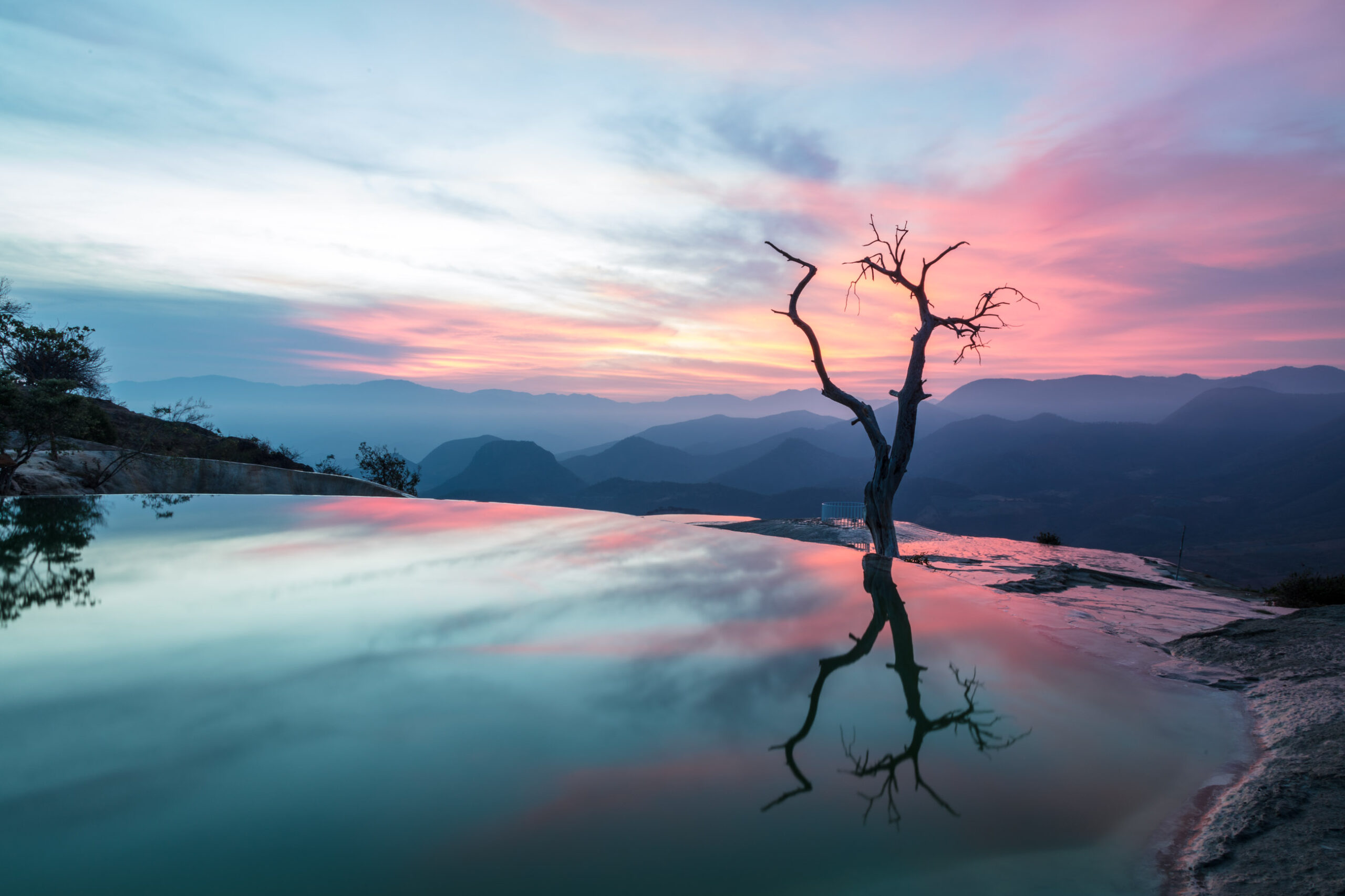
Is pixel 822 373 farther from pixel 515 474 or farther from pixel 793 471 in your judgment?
pixel 793 471

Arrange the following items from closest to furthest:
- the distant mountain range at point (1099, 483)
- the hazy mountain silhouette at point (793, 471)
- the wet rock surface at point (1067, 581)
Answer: the wet rock surface at point (1067, 581) → the distant mountain range at point (1099, 483) → the hazy mountain silhouette at point (793, 471)

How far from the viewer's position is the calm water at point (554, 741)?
96.3 inches

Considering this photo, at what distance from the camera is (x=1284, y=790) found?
9.57 feet

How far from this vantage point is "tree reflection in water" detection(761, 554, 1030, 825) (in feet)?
9.97

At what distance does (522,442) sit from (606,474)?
3082 centimetres

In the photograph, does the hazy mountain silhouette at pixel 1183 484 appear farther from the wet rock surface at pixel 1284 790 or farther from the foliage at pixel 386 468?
the foliage at pixel 386 468

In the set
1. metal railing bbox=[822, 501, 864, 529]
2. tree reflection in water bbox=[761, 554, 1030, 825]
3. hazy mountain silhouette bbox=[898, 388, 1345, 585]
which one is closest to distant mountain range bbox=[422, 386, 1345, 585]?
hazy mountain silhouette bbox=[898, 388, 1345, 585]

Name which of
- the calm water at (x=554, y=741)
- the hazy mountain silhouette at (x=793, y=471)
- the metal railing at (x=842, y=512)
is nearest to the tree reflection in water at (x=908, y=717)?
the calm water at (x=554, y=741)

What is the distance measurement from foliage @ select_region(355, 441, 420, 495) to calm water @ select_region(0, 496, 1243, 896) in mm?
16680

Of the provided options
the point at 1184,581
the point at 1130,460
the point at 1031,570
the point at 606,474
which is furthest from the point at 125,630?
the point at 606,474

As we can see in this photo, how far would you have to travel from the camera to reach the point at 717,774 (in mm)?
3164

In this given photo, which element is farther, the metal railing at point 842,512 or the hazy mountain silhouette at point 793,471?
the hazy mountain silhouette at point 793,471

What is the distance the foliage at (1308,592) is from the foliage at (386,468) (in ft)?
74.7

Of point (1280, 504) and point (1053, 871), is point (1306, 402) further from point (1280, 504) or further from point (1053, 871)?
point (1053, 871)
